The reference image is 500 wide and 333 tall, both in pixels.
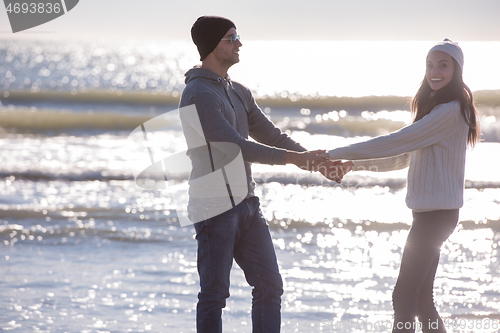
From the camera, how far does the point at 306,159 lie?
3.15 meters

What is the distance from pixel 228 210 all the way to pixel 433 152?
1.21 m

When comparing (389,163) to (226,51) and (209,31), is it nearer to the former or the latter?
(226,51)

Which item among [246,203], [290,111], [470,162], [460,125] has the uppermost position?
[290,111]

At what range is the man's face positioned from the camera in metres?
3.08

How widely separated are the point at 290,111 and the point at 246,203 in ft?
69.9

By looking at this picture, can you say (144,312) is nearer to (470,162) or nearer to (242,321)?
(242,321)

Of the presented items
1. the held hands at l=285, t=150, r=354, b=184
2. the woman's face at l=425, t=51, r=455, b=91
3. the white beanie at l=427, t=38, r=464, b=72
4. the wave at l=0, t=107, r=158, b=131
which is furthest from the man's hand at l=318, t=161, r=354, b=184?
the wave at l=0, t=107, r=158, b=131

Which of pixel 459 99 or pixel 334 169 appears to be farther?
pixel 334 169

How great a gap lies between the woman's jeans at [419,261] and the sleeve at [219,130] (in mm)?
909

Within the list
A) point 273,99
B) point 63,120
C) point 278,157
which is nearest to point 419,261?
point 278,157

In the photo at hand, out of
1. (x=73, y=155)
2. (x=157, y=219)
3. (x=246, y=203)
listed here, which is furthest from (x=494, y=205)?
(x=73, y=155)

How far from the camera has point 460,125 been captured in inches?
117

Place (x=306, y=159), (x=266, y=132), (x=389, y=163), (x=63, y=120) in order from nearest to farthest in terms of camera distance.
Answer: (x=306, y=159), (x=389, y=163), (x=266, y=132), (x=63, y=120)

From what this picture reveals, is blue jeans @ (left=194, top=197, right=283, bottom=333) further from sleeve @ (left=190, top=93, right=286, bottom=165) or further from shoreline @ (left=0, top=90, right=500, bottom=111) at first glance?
shoreline @ (left=0, top=90, right=500, bottom=111)
